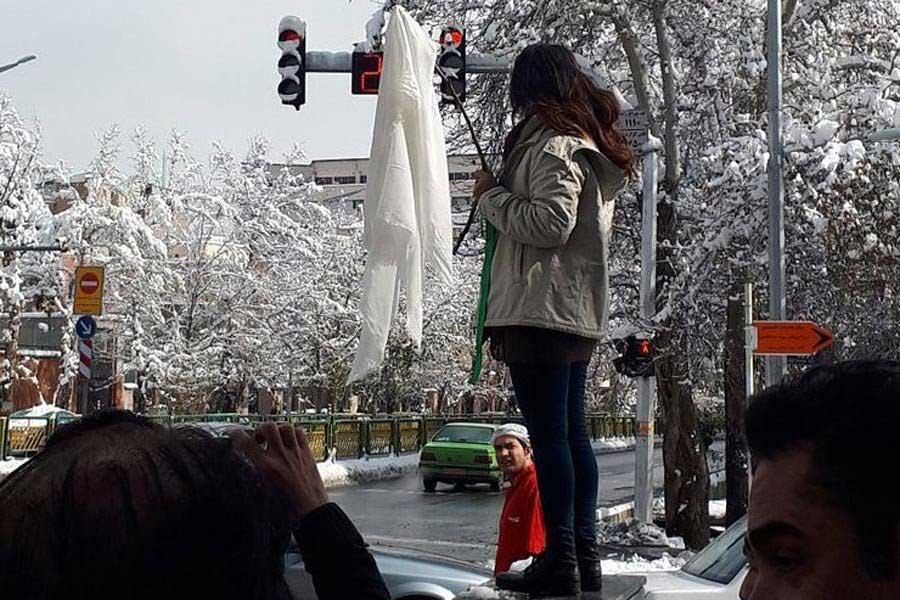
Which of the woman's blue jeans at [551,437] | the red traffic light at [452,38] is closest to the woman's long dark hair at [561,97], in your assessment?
the woman's blue jeans at [551,437]

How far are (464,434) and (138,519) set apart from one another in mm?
31154

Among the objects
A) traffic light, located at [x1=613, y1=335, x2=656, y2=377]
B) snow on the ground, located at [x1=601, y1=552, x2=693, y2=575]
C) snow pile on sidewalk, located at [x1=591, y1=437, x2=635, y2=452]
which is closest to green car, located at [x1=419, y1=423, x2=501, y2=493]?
traffic light, located at [x1=613, y1=335, x2=656, y2=377]

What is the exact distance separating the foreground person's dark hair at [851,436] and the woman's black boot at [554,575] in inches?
102

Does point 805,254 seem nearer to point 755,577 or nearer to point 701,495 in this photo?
point 701,495

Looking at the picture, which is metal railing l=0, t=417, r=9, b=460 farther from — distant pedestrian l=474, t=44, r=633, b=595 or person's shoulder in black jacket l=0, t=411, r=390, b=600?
person's shoulder in black jacket l=0, t=411, r=390, b=600

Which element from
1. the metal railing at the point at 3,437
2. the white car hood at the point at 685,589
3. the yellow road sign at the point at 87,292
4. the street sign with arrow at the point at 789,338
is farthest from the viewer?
the metal railing at the point at 3,437

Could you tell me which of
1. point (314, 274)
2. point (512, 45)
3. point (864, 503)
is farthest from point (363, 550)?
point (314, 274)

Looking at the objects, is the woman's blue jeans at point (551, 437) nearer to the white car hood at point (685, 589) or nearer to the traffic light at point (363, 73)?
the white car hood at point (685, 589)

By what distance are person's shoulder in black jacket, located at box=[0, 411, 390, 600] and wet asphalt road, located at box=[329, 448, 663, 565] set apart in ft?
39.6

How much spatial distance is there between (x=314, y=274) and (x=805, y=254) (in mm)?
28816

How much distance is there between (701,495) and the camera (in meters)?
18.5

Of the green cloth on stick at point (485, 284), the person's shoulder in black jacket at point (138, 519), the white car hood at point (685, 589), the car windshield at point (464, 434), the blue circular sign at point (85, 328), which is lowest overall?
the white car hood at point (685, 589)

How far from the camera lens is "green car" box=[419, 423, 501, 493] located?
31.5 m

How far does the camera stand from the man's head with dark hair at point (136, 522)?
4.13ft
